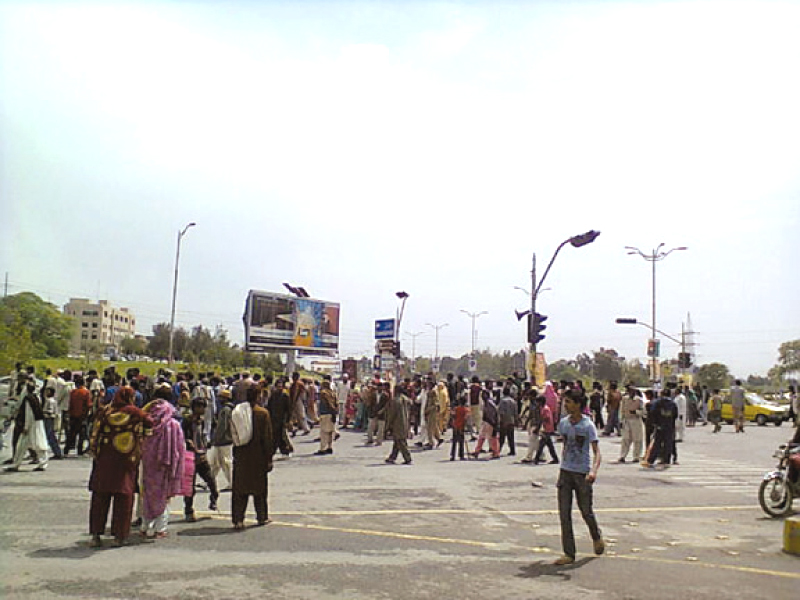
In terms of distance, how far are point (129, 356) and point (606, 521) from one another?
9006 cm

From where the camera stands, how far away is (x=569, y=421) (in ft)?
28.0

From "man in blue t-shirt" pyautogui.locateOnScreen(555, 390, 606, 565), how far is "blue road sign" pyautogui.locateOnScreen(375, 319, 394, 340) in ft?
108

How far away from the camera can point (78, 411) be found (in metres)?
16.0

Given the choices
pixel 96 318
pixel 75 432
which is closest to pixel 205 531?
pixel 75 432

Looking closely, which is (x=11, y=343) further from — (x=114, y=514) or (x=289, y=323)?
(x=114, y=514)

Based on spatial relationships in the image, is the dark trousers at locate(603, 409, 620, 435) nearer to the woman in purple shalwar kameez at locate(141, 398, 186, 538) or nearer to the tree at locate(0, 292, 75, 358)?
the woman in purple shalwar kameez at locate(141, 398, 186, 538)

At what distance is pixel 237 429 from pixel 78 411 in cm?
798

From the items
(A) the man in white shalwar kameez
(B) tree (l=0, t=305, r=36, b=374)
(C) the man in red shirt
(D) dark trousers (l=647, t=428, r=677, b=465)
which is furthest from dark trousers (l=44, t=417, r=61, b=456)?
(B) tree (l=0, t=305, r=36, b=374)

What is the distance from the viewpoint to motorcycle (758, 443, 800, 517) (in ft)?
35.9

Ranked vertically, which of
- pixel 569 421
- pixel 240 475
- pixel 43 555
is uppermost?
pixel 569 421

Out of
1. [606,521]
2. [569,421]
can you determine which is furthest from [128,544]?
[606,521]

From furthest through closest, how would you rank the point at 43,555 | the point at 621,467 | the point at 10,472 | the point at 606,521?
1. the point at 621,467
2. the point at 10,472
3. the point at 606,521
4. the point at 43,555

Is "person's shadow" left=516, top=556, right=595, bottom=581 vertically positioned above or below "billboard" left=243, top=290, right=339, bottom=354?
below

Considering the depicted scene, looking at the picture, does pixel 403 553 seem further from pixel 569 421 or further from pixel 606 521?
pixel 606 521
